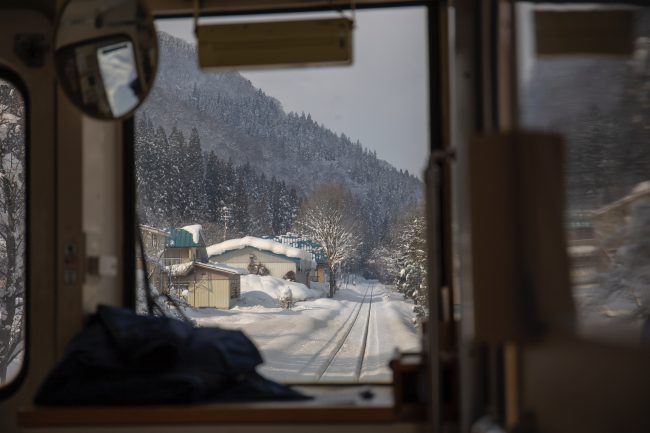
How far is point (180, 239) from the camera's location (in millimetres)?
3246

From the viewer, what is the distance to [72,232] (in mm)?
2857

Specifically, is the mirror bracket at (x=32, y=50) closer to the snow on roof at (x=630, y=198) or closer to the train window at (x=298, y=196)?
the train window at (x=298, y=196)

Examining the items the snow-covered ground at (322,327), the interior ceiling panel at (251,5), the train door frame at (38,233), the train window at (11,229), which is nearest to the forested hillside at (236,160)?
the interior ceiling panel at (251,5)

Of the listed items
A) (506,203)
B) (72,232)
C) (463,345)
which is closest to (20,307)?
(72,232)

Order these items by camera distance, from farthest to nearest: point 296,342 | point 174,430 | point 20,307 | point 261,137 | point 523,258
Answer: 1. point 20,307
2. point 261,137
3. point 296,342
4. point 174,430
5. point 523,258

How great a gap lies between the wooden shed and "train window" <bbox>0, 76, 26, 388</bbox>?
0.67 meters

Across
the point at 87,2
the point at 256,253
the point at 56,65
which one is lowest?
the point at 256,253

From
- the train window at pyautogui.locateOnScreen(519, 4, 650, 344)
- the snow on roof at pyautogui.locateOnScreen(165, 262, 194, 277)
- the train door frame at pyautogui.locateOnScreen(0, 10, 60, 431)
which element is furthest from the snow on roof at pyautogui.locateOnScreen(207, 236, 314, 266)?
the train window at pyautogui.locateOnScreen(519, 4, 650, 344)

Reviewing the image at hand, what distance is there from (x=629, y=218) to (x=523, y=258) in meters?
0.34

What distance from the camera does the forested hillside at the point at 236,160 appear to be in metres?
3.21

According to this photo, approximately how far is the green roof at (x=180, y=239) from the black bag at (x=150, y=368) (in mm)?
486

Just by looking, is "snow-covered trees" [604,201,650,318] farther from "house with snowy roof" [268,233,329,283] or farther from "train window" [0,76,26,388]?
"train window" [0,76,26,388]

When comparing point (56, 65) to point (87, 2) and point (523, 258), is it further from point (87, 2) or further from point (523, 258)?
point (523, 258)

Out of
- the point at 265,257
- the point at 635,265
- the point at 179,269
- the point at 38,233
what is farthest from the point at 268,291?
the point at 635,265
